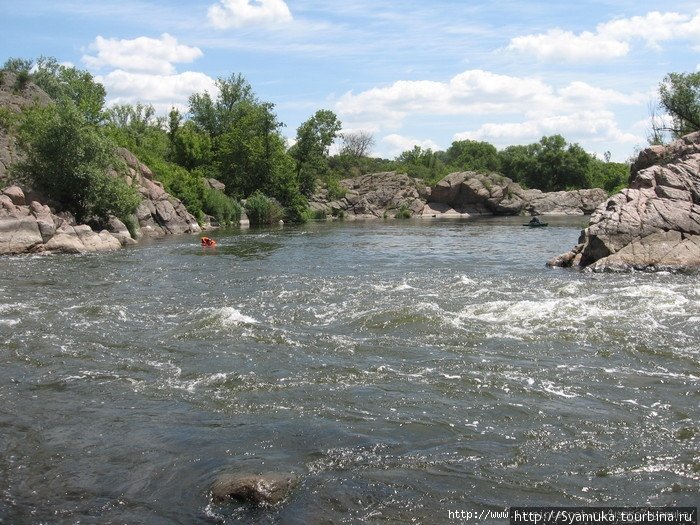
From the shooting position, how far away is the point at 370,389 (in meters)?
9.71

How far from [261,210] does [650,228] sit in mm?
39687

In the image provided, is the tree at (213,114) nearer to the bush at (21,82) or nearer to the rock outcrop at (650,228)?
the bush at (21,82)

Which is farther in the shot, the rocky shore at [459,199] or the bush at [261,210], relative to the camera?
the rocky shore at [459,199]

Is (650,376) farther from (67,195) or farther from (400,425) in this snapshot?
(67,195)

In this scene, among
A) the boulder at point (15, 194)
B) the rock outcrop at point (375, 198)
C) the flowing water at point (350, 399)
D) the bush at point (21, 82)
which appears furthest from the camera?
the rock outcrop at point (375, 198)

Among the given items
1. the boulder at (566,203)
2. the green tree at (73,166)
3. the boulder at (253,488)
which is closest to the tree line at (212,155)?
the green tree at (73,166)

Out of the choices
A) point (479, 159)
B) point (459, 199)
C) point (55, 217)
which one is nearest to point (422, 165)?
point (479, 159)

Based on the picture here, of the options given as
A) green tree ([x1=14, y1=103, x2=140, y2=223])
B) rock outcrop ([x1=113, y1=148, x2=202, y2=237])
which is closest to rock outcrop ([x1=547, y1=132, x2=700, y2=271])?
green tree ([x1=14, y1=103, x2=140, y2=223])

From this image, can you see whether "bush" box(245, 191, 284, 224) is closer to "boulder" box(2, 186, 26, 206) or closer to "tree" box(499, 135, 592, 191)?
"boulder" box(2, 186, 26, 206)

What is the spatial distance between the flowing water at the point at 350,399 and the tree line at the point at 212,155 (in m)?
18.2

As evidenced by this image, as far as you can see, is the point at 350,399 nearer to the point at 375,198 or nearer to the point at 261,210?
the point at 261,210

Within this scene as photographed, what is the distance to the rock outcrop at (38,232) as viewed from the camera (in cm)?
2842

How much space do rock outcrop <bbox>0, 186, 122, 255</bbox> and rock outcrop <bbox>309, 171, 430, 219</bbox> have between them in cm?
3998

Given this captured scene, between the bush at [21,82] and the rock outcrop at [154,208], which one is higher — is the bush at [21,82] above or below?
above
